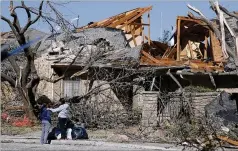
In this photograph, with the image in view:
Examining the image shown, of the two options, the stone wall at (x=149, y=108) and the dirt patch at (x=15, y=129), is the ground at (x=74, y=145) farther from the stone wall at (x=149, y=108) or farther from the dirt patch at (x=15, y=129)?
the stone wall at (x=149, y=108)

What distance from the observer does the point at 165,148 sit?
13141mm

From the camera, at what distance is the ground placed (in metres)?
13.4

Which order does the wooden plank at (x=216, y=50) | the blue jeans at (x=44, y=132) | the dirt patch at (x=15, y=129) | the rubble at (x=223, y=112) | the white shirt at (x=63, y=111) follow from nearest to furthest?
the blue jeans at (x=44, y=132) < the rubble at (x=223, y=112) < the white shirt at (x=63, y=111) < the dirt patch at (x=15, y=129) < the wooden plank at (x=216, y=50)

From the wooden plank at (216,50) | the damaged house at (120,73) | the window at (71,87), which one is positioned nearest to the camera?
the damaged house at (120,73)

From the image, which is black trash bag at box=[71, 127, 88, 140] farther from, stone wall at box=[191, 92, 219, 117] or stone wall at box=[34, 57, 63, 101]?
stone wall at box=[34, 57, 63, 101]

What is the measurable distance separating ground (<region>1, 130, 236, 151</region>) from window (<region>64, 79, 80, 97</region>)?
19.2ft

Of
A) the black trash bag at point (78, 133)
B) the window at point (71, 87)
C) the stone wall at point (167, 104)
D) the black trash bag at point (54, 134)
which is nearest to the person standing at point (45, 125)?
the black trash bag at point (54, 134)

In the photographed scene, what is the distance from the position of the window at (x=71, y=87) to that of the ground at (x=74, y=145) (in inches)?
230

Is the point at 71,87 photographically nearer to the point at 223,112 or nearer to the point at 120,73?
the point at 120,73

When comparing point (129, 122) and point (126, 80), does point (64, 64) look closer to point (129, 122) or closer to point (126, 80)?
point (126, 80)

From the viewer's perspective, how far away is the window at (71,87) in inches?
847

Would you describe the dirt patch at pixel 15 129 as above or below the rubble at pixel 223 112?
below

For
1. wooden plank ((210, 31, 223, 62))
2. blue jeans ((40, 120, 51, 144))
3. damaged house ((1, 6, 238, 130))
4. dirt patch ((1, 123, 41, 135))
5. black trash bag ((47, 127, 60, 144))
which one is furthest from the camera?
wooden plank ((210, 31, 223, 62))

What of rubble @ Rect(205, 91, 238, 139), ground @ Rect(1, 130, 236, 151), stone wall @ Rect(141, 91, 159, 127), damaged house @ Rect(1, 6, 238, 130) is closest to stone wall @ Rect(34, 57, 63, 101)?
damaged house @ Rect(1, 6, 238, 130)
